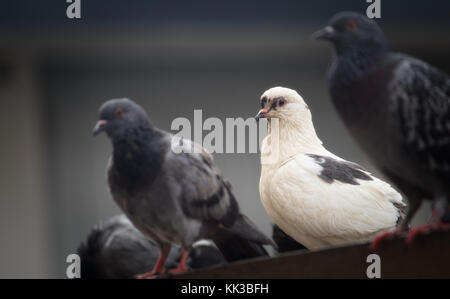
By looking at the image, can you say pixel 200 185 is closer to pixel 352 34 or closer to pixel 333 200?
pixel 333 200

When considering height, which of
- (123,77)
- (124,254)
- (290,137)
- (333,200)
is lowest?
(124,254)

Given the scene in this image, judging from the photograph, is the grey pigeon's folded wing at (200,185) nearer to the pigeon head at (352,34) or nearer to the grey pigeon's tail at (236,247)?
the grey pigeon's tail at (236,247)

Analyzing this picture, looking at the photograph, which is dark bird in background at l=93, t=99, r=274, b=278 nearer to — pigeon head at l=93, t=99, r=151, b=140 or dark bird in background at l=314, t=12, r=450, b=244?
pigeon head at l=93, t=99, r=151, b=140

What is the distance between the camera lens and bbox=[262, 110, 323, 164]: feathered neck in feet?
4.60

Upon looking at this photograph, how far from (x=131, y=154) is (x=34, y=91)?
633 millimetres

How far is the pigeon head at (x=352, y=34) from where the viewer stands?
1256 mm

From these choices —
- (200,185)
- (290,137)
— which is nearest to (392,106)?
(290,137)

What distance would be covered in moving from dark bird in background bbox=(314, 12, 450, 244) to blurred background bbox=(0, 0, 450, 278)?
19 centimetres

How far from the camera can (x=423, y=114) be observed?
1.22 metres

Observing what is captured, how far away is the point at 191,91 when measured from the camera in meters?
1.59

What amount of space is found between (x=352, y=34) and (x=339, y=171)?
0.33 meters

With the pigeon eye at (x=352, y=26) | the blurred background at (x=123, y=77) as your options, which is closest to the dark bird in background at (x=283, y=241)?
the blurred background at (x=123, y=77)

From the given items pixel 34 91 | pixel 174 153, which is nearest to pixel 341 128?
pixel 174 153

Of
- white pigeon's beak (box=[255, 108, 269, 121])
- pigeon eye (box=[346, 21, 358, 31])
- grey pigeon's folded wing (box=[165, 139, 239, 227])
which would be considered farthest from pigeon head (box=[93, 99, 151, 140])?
pigeon eye (box=[346, 21, 358, 31])
